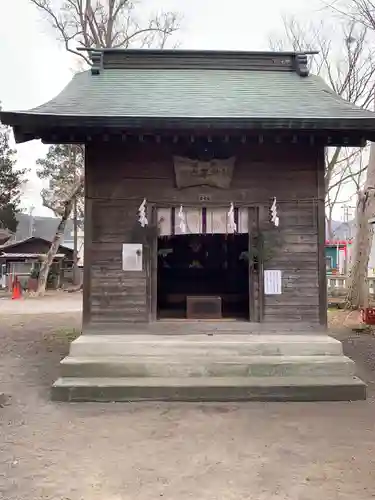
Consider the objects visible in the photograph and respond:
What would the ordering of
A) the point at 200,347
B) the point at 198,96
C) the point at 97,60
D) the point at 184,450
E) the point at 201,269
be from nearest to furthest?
the point at 184,450
the point at 200,347
the point at 198,96
the point at 97,60
the point at 201,269

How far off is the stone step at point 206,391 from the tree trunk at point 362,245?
30.5 ft

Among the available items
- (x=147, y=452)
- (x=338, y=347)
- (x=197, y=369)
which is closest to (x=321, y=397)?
(x=338, y=347)

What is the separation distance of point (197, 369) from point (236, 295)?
4.06 m

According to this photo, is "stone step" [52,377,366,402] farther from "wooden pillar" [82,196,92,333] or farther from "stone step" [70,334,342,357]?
"wooden pillar" [82,196,92,333]

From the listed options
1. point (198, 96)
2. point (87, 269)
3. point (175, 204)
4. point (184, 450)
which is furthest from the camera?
point (198, 96)

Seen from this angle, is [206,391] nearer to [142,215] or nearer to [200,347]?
[200,347]

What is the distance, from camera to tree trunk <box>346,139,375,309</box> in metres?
14.9

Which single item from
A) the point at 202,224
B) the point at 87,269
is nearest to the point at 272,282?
the point at 202,224

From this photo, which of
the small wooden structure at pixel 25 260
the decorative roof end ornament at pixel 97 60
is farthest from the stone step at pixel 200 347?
the small wooden structure at pixel 25 260

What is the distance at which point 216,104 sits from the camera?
7.12m

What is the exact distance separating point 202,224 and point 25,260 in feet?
96.0

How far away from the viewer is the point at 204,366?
646 cm

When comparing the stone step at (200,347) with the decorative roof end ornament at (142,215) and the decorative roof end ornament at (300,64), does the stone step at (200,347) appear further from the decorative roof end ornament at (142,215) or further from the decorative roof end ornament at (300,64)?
the decorative roof end ornament at (300,64)

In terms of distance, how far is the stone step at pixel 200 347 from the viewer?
6.57 metres
